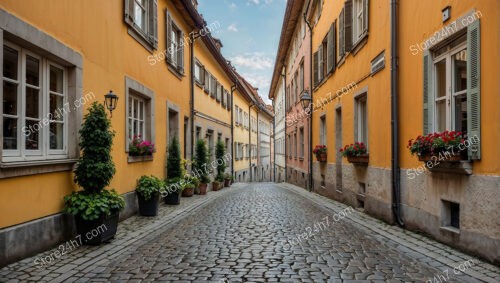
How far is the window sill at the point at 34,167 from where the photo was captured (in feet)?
16.5

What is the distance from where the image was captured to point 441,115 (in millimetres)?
6746

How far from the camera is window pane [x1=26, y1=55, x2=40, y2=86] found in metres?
5.93

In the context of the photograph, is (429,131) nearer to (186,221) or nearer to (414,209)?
(414,209)

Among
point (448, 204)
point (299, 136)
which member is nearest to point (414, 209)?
point (448, 204)

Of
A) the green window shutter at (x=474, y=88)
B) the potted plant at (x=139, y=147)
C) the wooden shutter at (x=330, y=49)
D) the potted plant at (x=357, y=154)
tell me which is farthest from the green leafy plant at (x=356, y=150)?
the potted plant at (x=139, y=147)

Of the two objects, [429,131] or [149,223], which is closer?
[429,131]

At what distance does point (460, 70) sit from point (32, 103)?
6317mm

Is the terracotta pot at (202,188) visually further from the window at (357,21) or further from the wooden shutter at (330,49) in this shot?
the window at (357,21)

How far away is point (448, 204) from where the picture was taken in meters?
6.37

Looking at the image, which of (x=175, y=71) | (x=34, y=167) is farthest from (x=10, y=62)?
(x=175, y=71)

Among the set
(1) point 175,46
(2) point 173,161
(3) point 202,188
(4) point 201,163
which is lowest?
(3) point 202,188

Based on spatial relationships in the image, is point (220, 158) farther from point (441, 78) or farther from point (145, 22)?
point (441, 78)

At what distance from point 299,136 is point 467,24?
17.0 meters

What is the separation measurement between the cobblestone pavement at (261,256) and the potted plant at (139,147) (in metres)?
1.75
